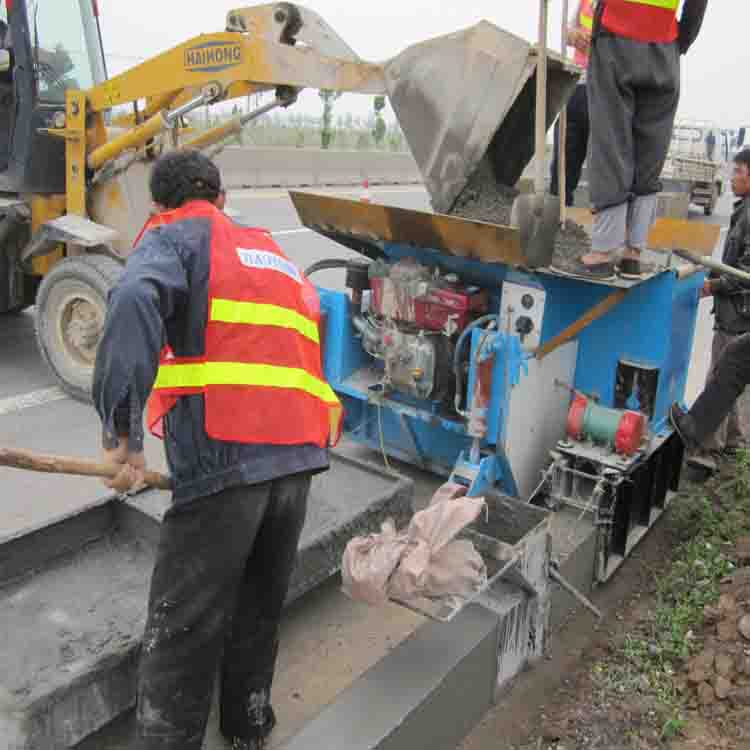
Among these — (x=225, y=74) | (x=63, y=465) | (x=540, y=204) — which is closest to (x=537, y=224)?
(x=540, y=204)

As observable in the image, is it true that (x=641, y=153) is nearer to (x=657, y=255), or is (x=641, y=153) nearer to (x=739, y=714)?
(x=657, y=255)

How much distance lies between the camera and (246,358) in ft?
7.34

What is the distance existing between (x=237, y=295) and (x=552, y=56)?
9.01 ft

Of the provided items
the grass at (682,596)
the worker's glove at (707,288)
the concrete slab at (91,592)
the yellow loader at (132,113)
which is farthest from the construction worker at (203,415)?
the worker's glove at (707,288)

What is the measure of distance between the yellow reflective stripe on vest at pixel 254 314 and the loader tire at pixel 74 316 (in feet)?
11.0

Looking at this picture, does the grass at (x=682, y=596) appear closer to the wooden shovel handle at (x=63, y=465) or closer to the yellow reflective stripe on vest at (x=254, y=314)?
the yellow reflective stripe on vest at (x=254, y=314)

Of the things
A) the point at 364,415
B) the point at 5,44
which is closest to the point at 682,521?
the point at 364,415

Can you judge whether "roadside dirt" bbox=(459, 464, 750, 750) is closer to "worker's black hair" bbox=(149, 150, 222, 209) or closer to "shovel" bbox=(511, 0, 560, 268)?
"shovel" bbox=(511, 0, 560, 268)

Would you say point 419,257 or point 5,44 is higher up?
point 5,44

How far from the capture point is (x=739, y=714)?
2.91 metres

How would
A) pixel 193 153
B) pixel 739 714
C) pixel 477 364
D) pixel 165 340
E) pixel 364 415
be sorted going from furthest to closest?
1. pixel 364 415
2. pixel 477 364
3. pixel 739 714
4. pixel 193 153
5. pixel 165 340

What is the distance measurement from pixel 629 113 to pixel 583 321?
3.25 ft

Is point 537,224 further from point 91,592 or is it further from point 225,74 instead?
point 225,74

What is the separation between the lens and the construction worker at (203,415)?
2209 mm
